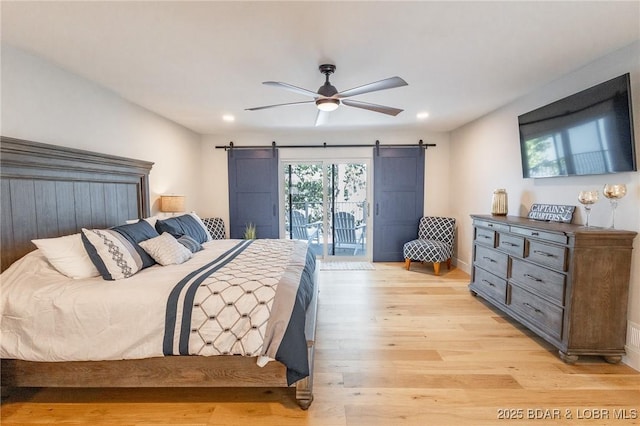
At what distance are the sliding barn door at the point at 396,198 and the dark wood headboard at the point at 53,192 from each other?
3.95 metres

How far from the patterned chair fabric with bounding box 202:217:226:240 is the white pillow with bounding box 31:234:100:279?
2.95 m

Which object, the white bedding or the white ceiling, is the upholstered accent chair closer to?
the white ceiling

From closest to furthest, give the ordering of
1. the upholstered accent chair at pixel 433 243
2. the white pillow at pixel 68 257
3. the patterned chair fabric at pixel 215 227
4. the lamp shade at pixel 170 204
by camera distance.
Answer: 1. the white pillow at pixel 68 257
2. the lamp shade at pixel 170 204
3. the upholstered accent chair at pixel 433 243
4. the patterned chair fabric at pixel 215 227

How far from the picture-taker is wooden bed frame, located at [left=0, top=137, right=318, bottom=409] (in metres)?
1.81

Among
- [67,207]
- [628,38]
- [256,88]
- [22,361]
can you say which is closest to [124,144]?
[67,207]

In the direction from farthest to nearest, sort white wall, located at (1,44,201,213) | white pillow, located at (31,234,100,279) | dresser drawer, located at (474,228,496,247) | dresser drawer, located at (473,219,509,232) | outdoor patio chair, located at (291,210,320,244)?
outdoor patio chair, located at (291,210,320,244) → dresser drawer, located at (474,228,496,247) → dresser drawer, located at (473,219,509,232) → white wall, located at (1,44,201,213) → white pillow, located at (31,234,100,279)

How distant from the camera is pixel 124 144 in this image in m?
3.27

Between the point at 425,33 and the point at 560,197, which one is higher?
the point at 425,33

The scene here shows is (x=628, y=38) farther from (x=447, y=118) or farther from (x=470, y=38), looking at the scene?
(x=447, y=118)

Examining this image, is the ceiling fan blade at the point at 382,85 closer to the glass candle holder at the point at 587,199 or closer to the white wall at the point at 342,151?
the glass candle holder at the point at 587,199

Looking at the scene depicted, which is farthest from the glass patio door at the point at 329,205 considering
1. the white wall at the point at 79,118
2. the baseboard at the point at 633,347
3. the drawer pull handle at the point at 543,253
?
the baseboard at the point at 633,347

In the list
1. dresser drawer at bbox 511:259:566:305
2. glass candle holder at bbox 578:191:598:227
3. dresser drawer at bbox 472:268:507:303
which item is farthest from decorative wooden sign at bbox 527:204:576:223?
dresser drawer at bbox 472:268:507:303

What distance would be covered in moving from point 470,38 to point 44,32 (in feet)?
9.67

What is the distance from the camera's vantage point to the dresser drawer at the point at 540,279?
2.33 m
